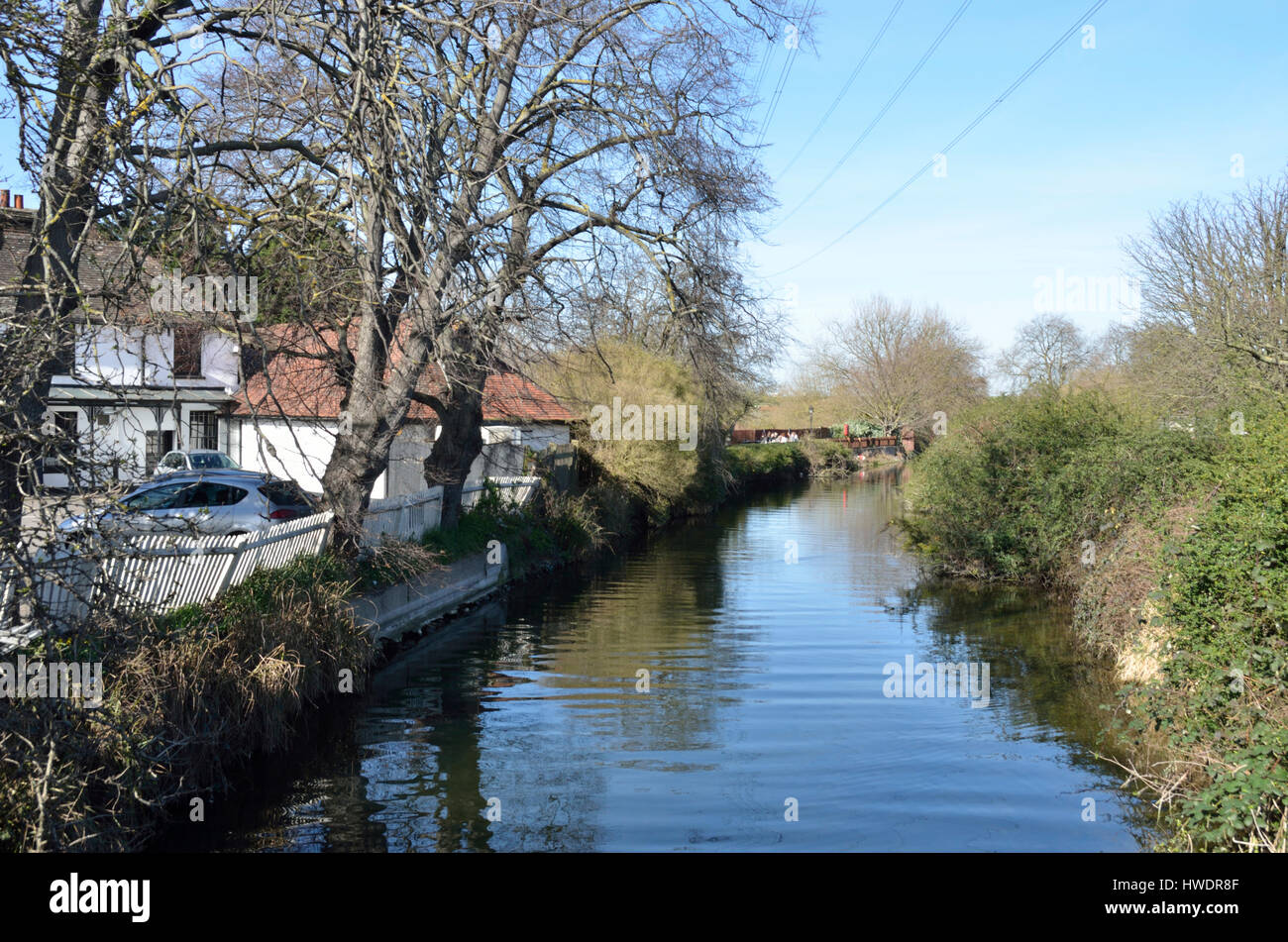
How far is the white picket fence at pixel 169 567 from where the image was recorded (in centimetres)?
589

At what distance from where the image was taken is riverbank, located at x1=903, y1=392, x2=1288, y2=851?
7.13 metres

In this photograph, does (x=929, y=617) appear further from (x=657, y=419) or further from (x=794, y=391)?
(x=794, y=391)

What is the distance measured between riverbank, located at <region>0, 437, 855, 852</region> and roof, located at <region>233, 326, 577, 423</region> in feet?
6.13

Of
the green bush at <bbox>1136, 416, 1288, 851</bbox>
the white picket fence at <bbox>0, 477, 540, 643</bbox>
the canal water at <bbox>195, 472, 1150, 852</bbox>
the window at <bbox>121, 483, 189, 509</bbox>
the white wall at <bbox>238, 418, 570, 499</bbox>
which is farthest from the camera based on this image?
the white wall at <bbox>238, 418, 570, 499</bbox>

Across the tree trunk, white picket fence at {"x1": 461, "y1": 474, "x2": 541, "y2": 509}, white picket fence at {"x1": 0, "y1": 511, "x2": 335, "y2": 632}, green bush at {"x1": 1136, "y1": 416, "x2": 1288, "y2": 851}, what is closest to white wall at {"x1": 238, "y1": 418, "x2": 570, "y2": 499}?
white picket fence at {"x1": 461, "y1": 474, "x2": 541, "y2": 509}

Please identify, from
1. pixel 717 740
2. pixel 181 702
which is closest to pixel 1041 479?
pixel 717 740

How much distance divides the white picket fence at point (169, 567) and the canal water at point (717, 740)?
1.86 m

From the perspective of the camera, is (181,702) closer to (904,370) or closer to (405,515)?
(405,515)

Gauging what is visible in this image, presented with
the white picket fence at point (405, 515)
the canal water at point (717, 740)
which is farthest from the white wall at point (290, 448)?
the canal water at point (717, 740)

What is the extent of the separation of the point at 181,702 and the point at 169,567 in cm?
181

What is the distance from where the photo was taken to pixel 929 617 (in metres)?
17.5

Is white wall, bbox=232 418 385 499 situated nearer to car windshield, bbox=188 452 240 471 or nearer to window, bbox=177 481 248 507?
car windshield, bbox=188 452 240 471

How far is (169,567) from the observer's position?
9359 mm

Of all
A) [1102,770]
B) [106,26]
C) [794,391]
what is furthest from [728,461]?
[794,391]
